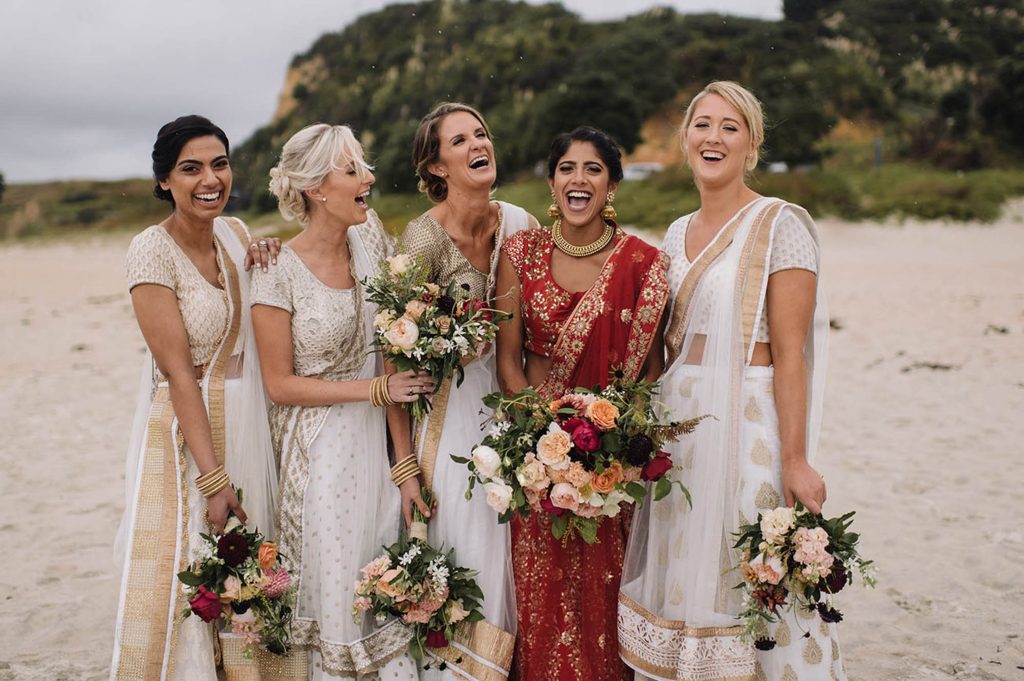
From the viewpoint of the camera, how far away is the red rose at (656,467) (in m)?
3.31

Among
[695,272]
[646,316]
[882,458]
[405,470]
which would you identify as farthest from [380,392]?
[882,458]

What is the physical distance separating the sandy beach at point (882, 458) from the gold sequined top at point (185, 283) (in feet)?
8.62

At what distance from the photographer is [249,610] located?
3615 millimetres

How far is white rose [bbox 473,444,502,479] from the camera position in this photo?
337cm

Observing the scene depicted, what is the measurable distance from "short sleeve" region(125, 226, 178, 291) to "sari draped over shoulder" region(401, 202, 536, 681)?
1090 mm

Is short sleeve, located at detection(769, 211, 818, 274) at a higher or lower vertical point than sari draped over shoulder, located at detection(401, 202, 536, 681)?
higher

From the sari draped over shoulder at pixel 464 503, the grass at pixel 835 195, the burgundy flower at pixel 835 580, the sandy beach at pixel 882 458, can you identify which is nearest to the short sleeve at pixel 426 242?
the sari draped over shoulder at pixel 464 503

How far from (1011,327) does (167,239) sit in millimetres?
14151

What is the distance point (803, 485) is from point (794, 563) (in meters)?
0.38

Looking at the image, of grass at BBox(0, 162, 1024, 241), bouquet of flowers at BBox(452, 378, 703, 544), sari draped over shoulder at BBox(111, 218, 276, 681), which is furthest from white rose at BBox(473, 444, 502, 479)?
grass at BBox(0, 162, 1024, 241)

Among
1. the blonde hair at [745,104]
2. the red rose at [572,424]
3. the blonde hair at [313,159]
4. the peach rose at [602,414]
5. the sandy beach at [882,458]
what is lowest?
the sandy beach at [882,458]

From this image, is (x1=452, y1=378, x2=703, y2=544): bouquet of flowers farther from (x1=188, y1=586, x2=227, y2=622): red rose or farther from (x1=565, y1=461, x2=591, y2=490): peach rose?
(x1=188, y1=586, x2=227, y2=622): red rose

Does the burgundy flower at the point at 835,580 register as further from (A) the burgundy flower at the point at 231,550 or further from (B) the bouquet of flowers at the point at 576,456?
(A) the burgundy flower at the point at 231,550

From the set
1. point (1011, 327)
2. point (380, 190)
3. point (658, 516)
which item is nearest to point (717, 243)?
point (658, 516)
